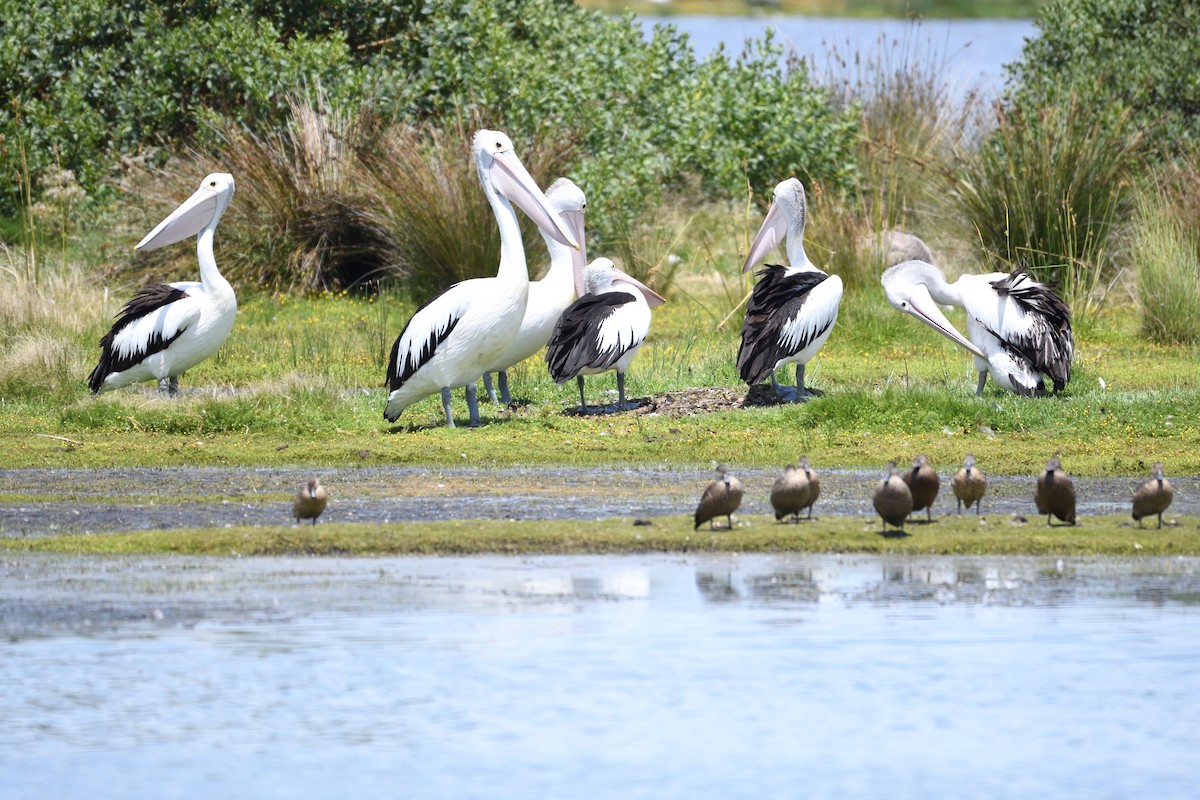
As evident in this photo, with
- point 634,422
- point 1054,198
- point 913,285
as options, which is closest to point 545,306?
point 634,422

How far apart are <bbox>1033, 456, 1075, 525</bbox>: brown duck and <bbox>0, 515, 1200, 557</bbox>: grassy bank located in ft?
0.27

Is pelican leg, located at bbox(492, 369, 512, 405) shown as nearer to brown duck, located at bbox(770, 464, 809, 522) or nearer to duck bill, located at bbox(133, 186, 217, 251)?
duck bill, located at bbox(133, 186, 217, 251)

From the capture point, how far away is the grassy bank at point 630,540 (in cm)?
717

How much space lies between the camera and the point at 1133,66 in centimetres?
1973

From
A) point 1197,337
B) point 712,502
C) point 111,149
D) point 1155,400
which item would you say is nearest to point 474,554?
point 712,502

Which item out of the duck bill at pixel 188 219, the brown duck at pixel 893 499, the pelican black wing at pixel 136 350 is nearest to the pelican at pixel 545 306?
the pelican black wing at pixel 136 350

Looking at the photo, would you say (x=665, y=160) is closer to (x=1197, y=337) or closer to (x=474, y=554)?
(x=1197, y=337)

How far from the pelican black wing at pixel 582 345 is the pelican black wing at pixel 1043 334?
2.50 m

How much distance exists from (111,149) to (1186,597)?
16.0m

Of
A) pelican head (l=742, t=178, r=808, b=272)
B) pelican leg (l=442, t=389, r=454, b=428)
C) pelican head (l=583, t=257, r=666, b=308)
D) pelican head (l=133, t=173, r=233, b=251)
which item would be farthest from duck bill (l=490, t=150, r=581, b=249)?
pelican head (l=133, t=173, r=233, b=251)

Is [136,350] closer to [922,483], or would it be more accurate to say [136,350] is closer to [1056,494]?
[922,483]

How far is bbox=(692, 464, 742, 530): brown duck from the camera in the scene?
24.0 ft

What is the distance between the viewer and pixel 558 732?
4.98 metres

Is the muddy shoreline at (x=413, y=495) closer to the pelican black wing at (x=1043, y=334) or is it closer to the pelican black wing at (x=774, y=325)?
the pelican black wing at (x=774, y=325)
